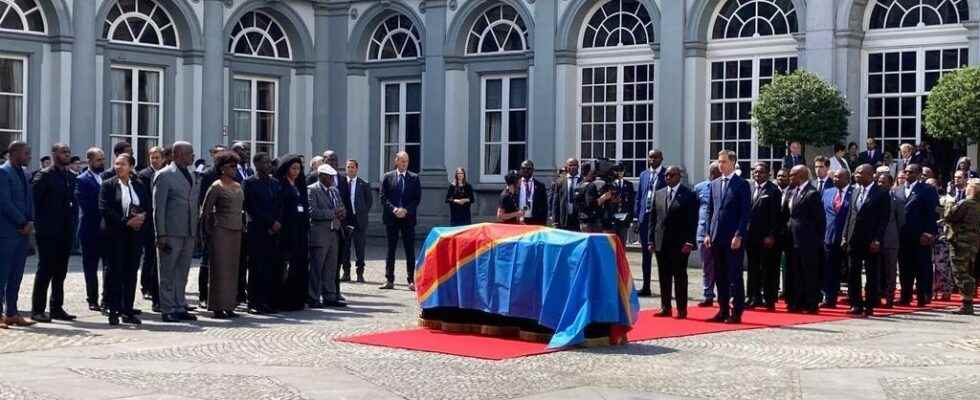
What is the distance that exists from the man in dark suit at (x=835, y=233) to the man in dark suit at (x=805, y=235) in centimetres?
67

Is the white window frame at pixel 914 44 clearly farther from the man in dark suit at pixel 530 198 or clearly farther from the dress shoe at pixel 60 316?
the dress shoe at pixel 60 316

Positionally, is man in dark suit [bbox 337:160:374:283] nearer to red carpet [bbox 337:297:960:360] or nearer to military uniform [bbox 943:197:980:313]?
red carpet [bbox 337:297:960:360]

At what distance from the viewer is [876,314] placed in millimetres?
16219

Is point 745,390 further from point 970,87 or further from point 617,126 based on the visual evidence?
point 617,126

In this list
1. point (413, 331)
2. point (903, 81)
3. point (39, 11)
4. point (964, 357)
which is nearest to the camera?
point (964, 357)

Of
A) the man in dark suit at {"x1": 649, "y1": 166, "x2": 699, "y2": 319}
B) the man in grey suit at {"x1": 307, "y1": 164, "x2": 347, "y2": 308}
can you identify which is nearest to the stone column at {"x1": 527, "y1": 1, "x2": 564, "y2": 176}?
the man in grey suit at {"x1": 307, "y1": 164, "x2": 347, "y2": 308}

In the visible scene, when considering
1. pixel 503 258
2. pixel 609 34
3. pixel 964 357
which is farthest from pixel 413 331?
pixel 609 34

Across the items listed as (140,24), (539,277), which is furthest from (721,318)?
(140,24)

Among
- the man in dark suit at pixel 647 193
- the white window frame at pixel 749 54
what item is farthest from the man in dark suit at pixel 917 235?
the white window frame at pixel 749 54

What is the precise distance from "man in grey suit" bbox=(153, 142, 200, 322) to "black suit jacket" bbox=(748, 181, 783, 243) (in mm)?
5730

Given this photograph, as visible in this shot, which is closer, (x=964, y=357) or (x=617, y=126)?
(x=964, y=357)

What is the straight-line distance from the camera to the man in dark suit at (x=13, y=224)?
13641mm

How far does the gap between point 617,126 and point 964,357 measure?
16197 millimetres

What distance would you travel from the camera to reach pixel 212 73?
94.7 feet
